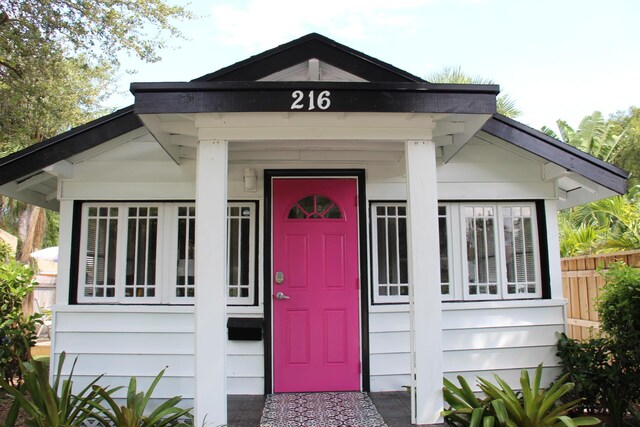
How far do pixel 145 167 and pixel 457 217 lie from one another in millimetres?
3421

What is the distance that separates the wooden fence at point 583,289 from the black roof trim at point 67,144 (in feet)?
19.0

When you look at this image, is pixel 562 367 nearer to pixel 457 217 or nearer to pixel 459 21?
pixel 457 217

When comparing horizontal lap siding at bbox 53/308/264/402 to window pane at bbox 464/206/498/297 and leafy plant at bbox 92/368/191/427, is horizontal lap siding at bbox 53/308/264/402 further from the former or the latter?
window pane at bbox 464/206/498/297

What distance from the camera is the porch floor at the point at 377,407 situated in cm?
373

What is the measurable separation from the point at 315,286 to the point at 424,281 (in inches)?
58.2

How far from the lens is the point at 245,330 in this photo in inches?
179

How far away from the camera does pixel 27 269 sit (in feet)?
18.8

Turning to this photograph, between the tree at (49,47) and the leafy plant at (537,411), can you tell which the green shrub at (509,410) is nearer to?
the leafy plant at (537,411)

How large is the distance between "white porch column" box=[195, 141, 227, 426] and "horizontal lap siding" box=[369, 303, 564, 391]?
1.85 m

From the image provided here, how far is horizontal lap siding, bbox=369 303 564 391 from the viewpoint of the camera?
4613 millimetres

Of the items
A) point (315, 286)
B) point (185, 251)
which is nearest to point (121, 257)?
point (185, 251)

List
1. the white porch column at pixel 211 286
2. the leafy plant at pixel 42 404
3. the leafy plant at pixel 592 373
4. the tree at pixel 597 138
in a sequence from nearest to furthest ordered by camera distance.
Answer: the leafy plant at pixel 42 404 → the white porch column at pixel 211 286 → the leafy plant at pixel 592 373 → the tree at pixel 597 138

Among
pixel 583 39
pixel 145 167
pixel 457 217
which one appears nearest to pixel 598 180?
pixel 457 217

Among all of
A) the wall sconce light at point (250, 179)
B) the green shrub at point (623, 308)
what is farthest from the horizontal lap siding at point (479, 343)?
the wall sconce light at point (250, 179)
